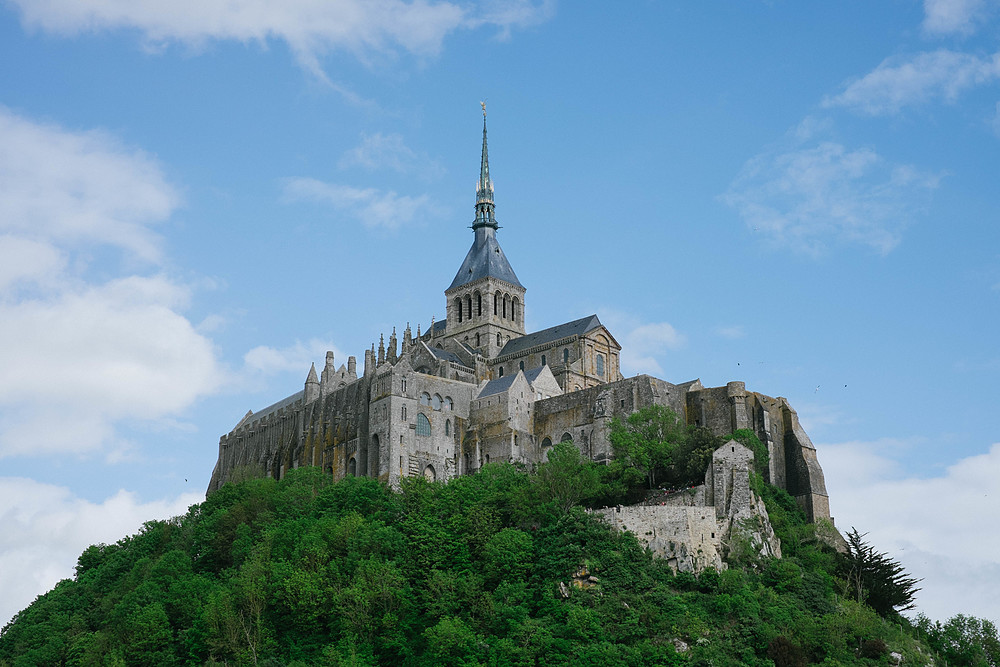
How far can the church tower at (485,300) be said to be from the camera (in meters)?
114

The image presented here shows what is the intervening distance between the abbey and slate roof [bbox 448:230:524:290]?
0.69 ft

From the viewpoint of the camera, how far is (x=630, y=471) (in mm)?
80688

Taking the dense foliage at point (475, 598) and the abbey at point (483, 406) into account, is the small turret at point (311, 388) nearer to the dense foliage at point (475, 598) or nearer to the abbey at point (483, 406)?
the abbey at point (483, 406)

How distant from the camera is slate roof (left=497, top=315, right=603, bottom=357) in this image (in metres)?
107

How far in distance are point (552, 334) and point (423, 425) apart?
18.2m

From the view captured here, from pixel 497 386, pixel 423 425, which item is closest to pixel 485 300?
pixel 497 386

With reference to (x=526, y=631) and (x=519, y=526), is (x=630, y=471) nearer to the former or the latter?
(x=519, y=526)

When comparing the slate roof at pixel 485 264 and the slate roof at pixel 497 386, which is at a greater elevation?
the slate roof at pixel 485 264

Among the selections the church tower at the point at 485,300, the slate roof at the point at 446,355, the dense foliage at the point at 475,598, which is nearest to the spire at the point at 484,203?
the church tower at the point at 485,300

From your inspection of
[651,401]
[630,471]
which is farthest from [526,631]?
[651,401]

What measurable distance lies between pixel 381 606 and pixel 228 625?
8.98 m

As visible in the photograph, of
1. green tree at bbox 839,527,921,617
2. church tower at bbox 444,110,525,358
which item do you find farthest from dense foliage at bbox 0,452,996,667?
church tower at bbox 444,110,525,358

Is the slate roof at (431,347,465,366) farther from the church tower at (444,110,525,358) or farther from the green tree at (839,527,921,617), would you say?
A: the green tree at (839,527,921,617)

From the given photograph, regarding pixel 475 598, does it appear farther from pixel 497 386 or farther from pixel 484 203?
pixel 484 203
